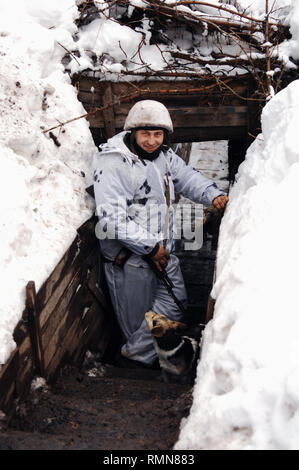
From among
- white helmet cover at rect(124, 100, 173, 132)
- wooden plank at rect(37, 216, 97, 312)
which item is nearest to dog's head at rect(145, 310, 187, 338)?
wooden plank at rect(37, 216, 97, 312)

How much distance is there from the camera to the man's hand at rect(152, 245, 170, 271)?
4.19m

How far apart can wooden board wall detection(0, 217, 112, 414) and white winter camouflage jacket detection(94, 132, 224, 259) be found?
26 centimetres

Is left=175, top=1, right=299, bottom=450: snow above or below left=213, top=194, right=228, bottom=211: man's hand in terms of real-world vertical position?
below

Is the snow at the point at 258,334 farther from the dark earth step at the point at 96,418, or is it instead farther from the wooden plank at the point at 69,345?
the wooden plank at the point at 69,345

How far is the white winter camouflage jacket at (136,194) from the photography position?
401 cm

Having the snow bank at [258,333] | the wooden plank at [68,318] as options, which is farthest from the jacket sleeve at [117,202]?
the snow bank at [258,333]

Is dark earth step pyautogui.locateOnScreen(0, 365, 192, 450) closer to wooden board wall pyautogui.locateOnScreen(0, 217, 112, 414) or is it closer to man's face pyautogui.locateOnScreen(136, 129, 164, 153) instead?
wooden board wall pyautogui.locateOnScreen(0, 217, 112, 414)

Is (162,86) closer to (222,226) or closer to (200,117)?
(200,117)

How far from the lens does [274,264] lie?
7.46 ft

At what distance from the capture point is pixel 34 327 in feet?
9.61

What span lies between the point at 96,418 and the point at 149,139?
8.10ft

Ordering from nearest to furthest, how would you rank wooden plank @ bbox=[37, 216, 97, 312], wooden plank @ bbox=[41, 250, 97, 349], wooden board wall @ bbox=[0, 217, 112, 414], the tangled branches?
wooden board wall @ bbox=[0, 217, 112, 414] < wooden plank @ bbox=[37, 216, 97, 312] < wooden plank @ bbox=[41, 250, 97, 349] < the tangled branches

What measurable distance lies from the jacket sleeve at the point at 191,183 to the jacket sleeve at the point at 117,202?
27.1 inches

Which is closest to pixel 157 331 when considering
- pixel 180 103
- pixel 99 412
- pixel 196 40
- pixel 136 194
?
pixel 99 412
